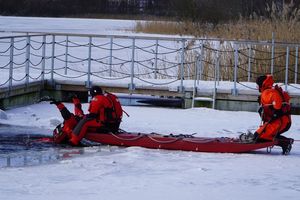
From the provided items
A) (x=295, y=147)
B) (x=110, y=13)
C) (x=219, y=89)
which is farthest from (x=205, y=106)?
(x=110, y=13)

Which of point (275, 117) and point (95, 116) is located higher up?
point (275, 117)

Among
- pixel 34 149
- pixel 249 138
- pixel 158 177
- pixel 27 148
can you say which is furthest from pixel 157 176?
pixel 27 148

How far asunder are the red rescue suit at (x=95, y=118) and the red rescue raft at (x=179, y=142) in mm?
142

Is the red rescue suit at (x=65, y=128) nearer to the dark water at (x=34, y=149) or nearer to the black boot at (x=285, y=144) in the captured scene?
the dark water at (x=34, y=149)

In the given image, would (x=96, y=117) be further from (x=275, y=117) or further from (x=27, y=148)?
(x=275, y=117)

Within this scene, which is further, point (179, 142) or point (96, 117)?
point (96, 117)

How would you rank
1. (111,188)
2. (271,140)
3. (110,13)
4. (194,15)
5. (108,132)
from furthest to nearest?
(110,13) < (194,15) < (108,132) < (271,140) < (111,188)

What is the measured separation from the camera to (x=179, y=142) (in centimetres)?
1069

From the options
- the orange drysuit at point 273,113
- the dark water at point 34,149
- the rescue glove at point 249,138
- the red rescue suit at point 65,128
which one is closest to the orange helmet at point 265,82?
the orange drysuit at point 273,113

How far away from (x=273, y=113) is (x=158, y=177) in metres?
2.54

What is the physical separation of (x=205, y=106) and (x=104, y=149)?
17.8ft

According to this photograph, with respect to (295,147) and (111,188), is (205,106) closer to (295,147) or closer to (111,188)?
(295,147)

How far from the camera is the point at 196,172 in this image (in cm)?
892

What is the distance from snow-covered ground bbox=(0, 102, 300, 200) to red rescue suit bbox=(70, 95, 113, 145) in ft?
1.42
